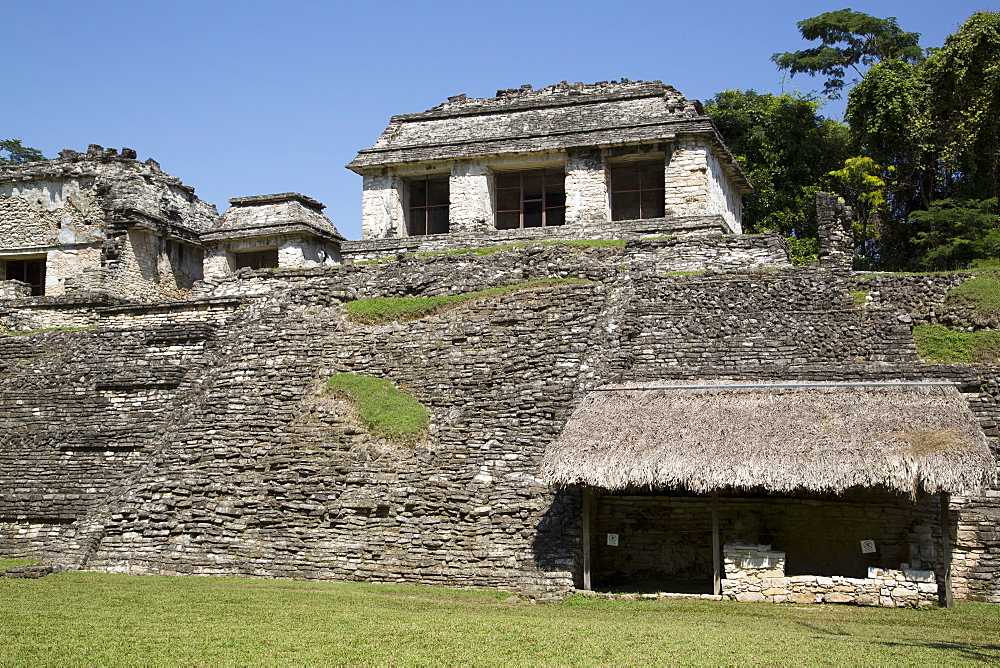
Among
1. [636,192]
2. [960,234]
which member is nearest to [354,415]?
[636,192]

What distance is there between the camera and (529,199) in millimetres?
24922

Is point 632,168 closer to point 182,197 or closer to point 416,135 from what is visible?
point 416,135

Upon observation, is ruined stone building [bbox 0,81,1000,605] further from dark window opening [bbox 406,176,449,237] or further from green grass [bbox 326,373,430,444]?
dark window opening [bbox 406,176,449,237]

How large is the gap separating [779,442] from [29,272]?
23.5 metres

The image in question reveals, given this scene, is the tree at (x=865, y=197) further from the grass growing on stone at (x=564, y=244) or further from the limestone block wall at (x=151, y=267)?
the limestone block wall at (x=151, y=267)

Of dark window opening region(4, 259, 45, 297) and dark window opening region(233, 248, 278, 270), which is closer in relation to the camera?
dark window opening region(233, 248, 278, 270)

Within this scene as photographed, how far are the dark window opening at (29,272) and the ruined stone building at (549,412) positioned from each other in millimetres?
5030

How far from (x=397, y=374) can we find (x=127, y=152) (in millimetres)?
14882

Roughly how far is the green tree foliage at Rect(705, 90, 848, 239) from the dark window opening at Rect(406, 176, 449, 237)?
9.48 m

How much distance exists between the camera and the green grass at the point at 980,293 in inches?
570

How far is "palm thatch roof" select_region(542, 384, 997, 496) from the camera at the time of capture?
9867 mm

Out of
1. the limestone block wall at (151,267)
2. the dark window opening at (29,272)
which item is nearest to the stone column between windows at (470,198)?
the limestone block wall at (151,267)

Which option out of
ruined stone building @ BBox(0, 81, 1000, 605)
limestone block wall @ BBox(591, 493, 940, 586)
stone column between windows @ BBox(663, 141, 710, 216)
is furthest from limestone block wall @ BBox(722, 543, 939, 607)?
stone column between windows @ BBox(663, 141, 710, 216)

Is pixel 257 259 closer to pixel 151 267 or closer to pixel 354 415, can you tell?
pixel 151 267
